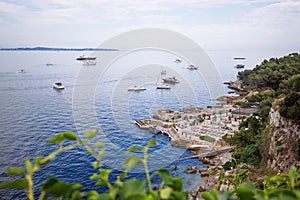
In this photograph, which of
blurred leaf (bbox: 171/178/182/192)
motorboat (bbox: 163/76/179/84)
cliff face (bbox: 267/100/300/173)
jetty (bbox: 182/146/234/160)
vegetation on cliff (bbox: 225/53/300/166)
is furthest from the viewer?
motorboat (bbox: 163/76/179/84)

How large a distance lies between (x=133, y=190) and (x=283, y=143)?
12250 mm

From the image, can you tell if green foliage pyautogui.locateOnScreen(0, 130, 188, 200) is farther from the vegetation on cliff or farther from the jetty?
the jetty

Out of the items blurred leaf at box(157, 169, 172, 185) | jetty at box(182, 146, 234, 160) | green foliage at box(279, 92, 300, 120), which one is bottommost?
jetty at box(182, 146, 234, 160)

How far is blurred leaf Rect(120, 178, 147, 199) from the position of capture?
2.19 ft

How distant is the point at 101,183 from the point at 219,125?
2298cm

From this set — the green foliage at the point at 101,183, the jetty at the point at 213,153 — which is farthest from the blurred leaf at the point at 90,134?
the jetty at the point at 213,153

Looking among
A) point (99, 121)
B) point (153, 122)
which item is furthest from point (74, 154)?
point (153, 122)

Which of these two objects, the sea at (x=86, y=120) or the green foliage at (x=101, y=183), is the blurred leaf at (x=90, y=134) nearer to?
the green foliage at (x=101, y=183)

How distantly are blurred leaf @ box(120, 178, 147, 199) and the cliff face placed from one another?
11.4 m

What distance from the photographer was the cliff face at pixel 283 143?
35.7ft

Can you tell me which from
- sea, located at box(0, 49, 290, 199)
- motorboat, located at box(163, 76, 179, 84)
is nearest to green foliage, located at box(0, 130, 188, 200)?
sea, located at box(0, 49, 290, 199)

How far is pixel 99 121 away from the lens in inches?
897

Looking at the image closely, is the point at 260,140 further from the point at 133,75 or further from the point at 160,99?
the point at 133,75

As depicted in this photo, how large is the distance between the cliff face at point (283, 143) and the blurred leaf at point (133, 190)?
11.4 meters
